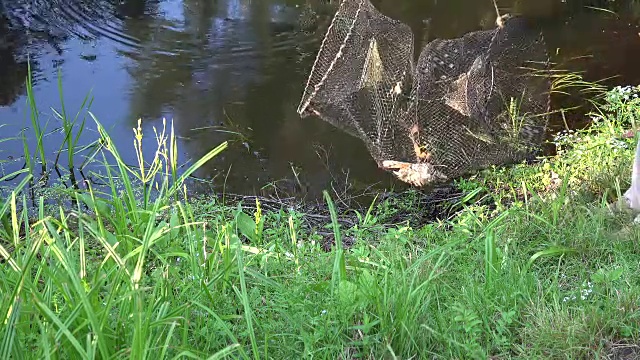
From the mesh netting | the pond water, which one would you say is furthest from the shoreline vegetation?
the pond water

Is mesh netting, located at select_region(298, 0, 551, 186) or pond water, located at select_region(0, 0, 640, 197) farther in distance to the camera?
pond water, located at select_region(0, 0, 640, 197)

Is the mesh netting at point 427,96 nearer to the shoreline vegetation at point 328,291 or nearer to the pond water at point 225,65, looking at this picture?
the pond water at point 225,65

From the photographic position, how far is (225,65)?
5.15 metres

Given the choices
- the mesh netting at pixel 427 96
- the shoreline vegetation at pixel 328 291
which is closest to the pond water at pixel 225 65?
the mesh netting at pixel 427 96

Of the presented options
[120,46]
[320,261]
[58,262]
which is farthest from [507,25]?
[58,262]

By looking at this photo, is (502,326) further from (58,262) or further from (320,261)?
(58,262)

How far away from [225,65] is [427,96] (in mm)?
1815

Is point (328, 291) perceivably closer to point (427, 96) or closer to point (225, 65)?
point (427, 96)

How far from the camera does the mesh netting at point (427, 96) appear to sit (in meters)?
4.00

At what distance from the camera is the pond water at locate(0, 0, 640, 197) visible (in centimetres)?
414

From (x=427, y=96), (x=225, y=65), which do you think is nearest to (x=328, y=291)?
(x=427, y=96)

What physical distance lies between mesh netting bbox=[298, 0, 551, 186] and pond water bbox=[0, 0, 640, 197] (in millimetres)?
188

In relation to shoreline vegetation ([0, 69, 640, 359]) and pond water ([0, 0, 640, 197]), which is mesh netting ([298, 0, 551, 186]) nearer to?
pond water ([0, 0, 640, 197])

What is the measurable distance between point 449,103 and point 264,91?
1.47 m
